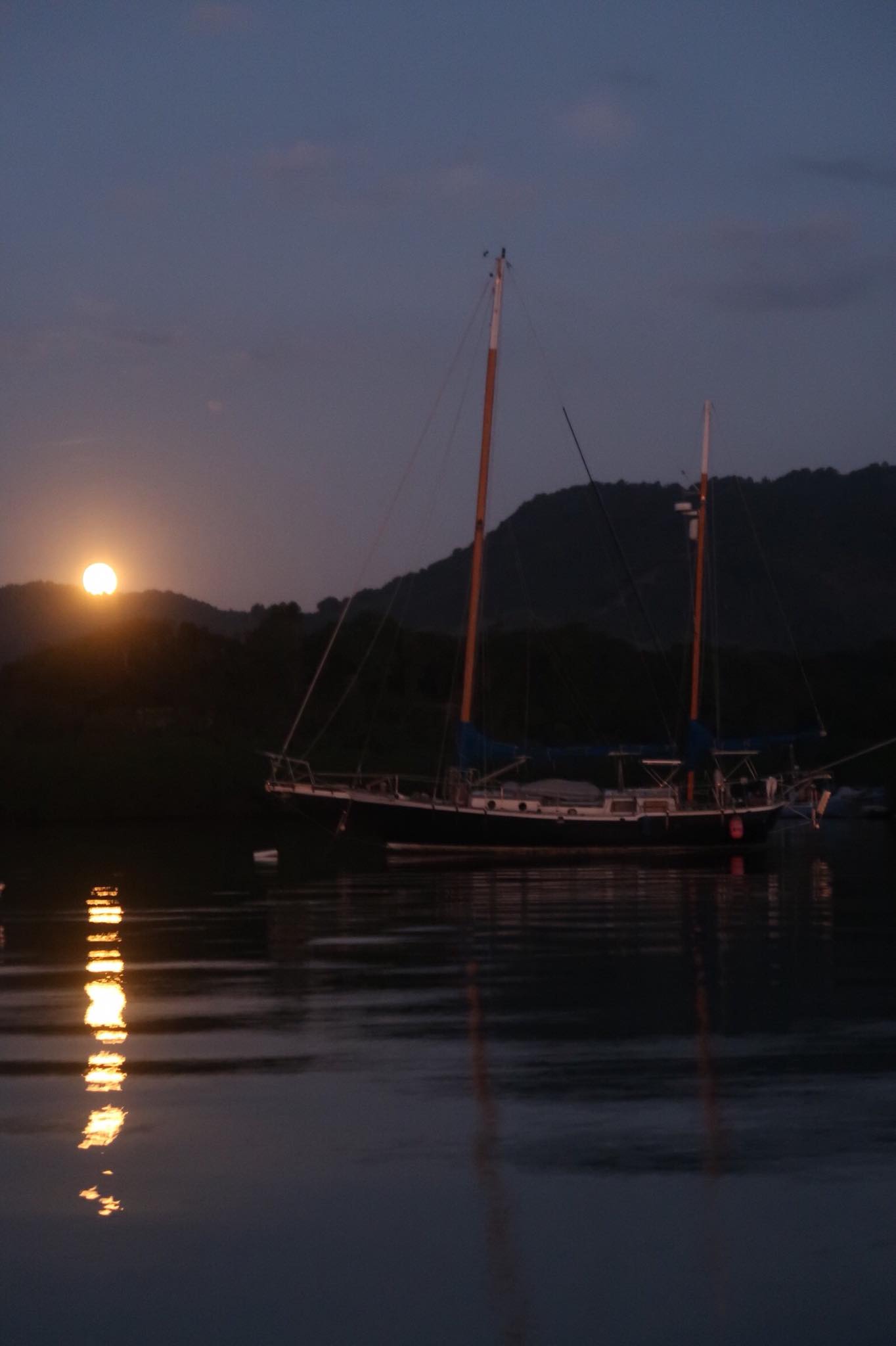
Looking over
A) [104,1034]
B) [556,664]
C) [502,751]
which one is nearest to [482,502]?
[502,751]

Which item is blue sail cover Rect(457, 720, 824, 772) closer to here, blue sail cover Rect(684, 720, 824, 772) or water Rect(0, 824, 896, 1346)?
blue sail cover Rect(684, 720, 824, 772)

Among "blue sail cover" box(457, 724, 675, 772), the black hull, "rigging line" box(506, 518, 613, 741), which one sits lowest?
the black hull

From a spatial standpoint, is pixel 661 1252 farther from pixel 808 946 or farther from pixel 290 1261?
pixel 808 946

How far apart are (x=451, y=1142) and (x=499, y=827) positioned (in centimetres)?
3750

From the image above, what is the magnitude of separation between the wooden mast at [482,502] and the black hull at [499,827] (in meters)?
3.22

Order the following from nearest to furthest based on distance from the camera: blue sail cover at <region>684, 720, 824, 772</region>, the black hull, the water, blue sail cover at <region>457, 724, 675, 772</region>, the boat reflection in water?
the water
the boat reflection in water
the black hull
blue sail cover at <region>457, 724, 675, 772</region>
blue sail cover at <region>684, 720, 824, 772</region>

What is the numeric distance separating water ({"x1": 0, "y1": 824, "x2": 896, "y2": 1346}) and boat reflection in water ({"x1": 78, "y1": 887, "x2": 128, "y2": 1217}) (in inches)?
1.9

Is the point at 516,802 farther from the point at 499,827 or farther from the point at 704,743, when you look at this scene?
the point at 704,743

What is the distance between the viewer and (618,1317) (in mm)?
7773

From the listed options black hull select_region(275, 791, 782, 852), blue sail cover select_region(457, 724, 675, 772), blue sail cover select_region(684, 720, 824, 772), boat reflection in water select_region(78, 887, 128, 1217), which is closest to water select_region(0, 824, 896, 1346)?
boat reflection in water select_region(78, 887, 128, 1217)

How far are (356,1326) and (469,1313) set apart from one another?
1.63ft

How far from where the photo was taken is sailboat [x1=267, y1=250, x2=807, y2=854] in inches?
1906

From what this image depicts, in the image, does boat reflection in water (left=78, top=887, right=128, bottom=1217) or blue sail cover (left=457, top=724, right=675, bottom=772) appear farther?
blue sail cover (left=457, top=724, right=675, bottom=772)

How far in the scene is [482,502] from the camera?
5222 centimetres
